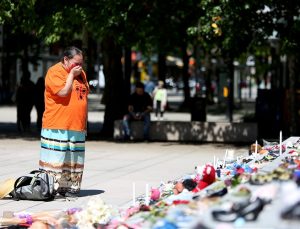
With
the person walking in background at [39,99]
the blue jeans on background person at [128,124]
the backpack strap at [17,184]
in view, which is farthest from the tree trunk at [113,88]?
the backpack strap at [17,184]

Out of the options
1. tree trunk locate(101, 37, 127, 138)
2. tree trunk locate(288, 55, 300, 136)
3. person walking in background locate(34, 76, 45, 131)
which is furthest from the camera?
person walking in background locate(34, 76, 45, 131)

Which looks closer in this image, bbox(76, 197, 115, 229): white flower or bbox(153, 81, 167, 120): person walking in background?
bbox(76, 197, 115, 229): white flower

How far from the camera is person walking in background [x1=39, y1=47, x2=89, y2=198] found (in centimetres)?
1089

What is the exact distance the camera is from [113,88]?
24516 mm

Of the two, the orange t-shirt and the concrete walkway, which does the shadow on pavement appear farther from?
the orange t-shirt

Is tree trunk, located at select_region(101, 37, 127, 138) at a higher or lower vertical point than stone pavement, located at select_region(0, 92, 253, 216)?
higher

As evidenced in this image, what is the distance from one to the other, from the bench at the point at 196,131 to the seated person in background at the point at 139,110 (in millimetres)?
217

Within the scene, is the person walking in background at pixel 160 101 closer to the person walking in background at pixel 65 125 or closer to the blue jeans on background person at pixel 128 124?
the blue jeans on background person at pixel 128 124

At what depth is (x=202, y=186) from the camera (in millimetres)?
8875

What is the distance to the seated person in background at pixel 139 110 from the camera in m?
22.2

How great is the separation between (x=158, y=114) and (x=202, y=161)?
19.8 m

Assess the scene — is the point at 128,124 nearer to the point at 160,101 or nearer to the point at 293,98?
the point at 293,98

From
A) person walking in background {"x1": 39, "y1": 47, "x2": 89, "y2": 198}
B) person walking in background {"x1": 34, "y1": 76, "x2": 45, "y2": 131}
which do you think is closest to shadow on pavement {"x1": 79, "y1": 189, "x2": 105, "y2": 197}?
person walking in background {"x1": 39, "y1": 47, "x2": 89, "y2": 198}

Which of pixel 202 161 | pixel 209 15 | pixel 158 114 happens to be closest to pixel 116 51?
pixel 209 15
